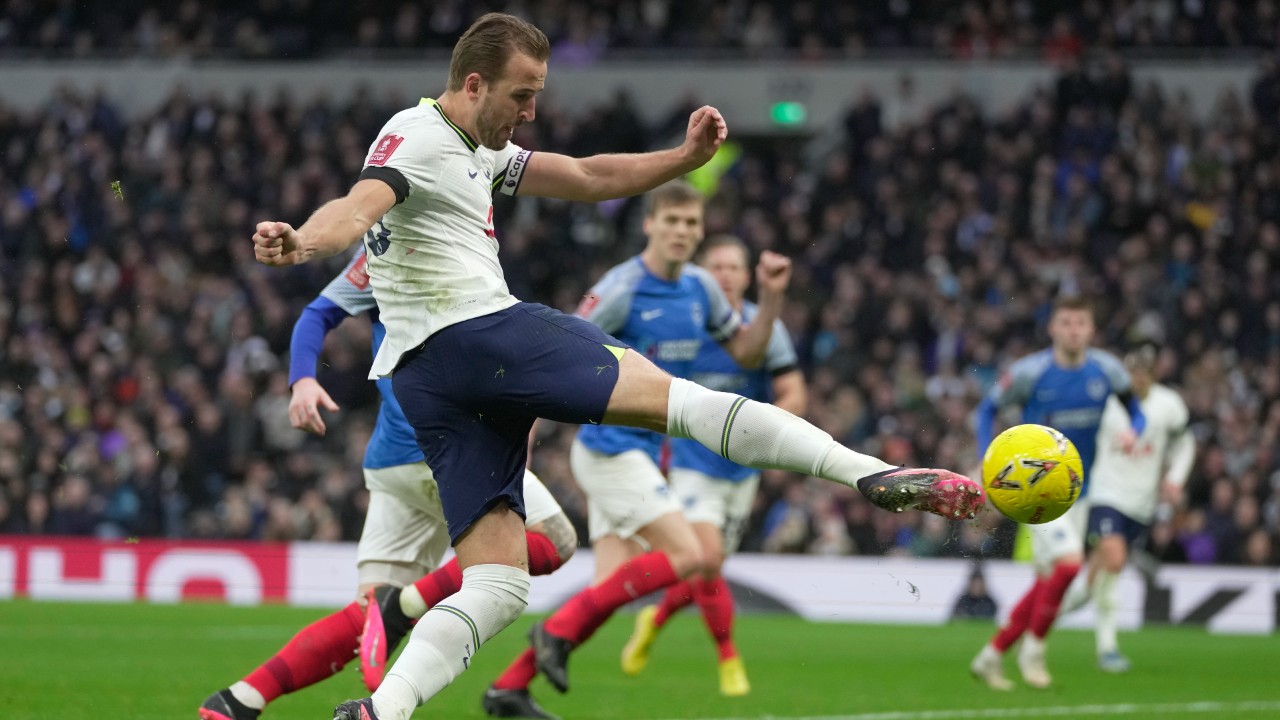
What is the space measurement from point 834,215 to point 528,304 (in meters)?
15.9

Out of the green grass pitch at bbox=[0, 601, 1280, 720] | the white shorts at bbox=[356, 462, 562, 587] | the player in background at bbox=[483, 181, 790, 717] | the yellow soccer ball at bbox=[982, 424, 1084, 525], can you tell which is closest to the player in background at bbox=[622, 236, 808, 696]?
the green grass pitch at bbox=[0, 601, 1280, 720]

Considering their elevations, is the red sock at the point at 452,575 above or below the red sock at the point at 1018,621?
above

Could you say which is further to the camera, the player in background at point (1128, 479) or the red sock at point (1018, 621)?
the player in background at point (1128, 479)

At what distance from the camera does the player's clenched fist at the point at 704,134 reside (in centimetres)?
564

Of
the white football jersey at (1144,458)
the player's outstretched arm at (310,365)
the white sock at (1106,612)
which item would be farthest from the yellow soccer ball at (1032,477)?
the white football jersey at (1144,458)

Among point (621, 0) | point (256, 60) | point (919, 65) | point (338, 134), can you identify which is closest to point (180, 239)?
point (338, 134)

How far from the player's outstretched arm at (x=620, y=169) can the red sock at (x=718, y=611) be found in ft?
13.1

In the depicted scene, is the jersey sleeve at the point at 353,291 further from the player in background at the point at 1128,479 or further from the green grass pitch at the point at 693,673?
the player in background at the point at 1128,479

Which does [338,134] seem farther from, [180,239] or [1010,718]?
[1010,718]

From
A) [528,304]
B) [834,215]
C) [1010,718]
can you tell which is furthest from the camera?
[834,215]

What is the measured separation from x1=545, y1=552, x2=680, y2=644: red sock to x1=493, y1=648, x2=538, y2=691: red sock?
6.9 inches

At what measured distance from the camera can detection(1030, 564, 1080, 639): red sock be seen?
9.75 metres

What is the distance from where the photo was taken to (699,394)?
201 inches

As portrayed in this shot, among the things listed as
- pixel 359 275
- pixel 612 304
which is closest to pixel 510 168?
pixel 359 275
